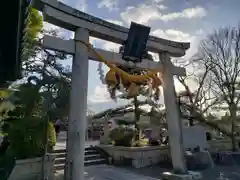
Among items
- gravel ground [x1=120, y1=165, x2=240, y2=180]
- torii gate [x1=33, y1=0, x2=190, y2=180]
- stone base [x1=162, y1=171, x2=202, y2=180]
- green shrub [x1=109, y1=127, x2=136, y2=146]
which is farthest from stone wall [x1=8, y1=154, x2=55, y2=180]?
green shrub [x1=109, y1=127, x2=136, y2=146]

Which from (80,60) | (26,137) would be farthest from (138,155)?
(80,60)

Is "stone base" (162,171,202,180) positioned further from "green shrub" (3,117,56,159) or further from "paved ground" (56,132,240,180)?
"green shrub" (3,117,56,159)

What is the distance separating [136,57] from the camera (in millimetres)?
6391

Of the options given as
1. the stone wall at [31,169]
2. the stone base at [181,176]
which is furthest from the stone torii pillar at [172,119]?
the stone wall at [31,169]

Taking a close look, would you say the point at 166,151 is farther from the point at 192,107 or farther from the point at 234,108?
the point at 234,108

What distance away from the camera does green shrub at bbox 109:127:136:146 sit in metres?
10.2

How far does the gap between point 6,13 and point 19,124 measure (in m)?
4.55

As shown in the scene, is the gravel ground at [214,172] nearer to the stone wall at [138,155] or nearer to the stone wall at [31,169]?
the stone wall at [138,155]

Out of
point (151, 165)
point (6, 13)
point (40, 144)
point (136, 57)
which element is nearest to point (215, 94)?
point (151, 165)

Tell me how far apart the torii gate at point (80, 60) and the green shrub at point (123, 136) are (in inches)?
147

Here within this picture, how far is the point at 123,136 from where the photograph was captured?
10.3 m

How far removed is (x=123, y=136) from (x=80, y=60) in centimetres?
588

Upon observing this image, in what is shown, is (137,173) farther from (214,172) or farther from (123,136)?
(214,172)

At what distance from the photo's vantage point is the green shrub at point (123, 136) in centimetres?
1020
